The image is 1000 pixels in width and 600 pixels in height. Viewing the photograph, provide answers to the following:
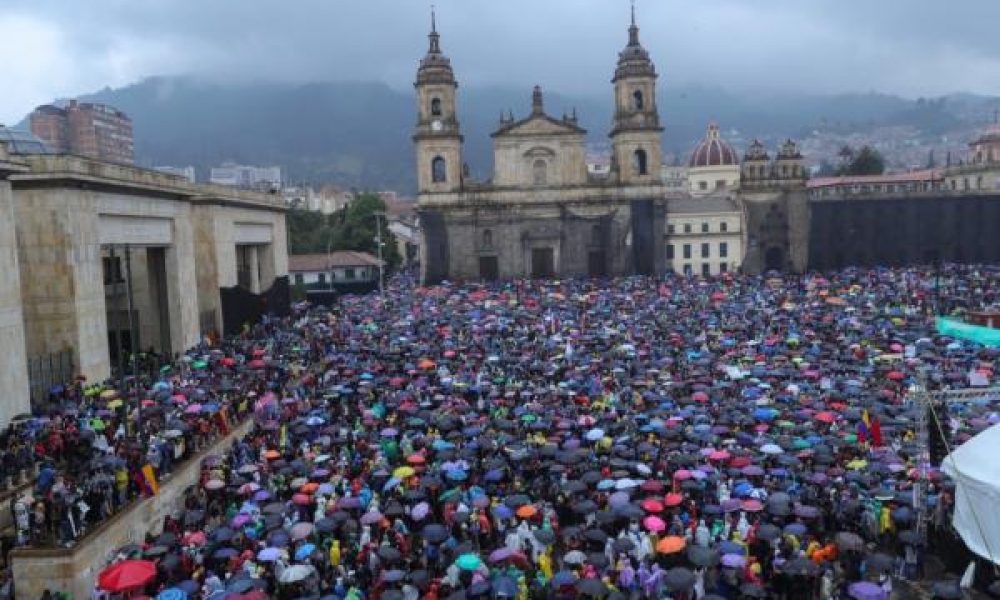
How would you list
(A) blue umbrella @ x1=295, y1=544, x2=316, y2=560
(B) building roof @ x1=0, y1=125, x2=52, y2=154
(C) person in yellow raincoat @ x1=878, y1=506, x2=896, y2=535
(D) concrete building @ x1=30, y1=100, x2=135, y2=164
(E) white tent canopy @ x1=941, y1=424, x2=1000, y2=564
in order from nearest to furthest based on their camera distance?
(E) white tent canopy @ x1=941, y1=424, x2=1000, y2=564
(A) blue umbrella @ x1=295, y1=544, x2=316, y2=560
(C) person in yellow raincoat @ x1=878, y1=506, x2=896, y2=535
(B) building roof @ x1=0, y1=125, x2=52, y2=154
(D) concrete building @ x1=30, y1=100, x2=135, y2=164

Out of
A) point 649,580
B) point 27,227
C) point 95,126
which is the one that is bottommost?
point 649,580

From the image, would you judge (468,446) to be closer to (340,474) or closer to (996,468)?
(340,474)

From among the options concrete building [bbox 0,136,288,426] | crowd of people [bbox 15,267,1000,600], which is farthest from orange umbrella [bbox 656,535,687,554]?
concrete building [bbox 0,136,288,426]

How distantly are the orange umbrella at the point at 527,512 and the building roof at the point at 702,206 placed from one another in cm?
5350

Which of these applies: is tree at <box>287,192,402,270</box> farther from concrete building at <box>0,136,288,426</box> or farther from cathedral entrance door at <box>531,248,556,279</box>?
concrete building at <box>0,136,288,426</box>

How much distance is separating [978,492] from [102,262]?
27698 mm

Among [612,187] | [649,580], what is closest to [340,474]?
[649,580]

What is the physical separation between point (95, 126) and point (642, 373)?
413ft

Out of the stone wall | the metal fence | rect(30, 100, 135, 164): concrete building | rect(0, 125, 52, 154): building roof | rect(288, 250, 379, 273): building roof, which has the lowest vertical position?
the stone wall

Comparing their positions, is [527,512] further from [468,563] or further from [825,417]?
[825,417]

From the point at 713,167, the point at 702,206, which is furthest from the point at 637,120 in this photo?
the point at 713,167

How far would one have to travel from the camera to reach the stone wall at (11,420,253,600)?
1363 centimetres

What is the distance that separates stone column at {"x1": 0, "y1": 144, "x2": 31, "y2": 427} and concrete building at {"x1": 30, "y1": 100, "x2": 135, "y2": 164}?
276 feet

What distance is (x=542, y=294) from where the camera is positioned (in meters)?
49.8
